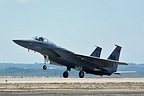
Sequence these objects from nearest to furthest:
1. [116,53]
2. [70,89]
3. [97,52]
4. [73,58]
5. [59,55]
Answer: [70,89], [59,55], [73,58], [97,52], [116,53]

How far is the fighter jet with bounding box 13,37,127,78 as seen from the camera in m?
57.3

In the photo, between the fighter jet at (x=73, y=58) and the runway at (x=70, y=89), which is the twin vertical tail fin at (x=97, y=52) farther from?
the runway at (x=70, y=89)

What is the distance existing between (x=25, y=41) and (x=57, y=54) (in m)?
4.92

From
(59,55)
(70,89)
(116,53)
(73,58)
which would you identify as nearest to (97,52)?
(116,53)

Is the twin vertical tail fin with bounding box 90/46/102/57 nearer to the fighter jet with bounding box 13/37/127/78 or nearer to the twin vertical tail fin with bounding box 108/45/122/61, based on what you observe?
the fighter jet with bounding box 13/37/127/78

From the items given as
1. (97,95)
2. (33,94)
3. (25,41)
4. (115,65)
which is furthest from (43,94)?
→ (115,65)

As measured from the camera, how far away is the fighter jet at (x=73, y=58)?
188 feet

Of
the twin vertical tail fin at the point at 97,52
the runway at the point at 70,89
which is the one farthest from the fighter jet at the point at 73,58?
the runway at the point at 70,89

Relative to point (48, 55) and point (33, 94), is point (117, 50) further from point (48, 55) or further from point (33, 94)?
point (33, 94)

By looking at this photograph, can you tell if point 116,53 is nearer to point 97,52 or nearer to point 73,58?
point 97,52

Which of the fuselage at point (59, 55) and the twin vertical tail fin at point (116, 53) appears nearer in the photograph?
the fuselage at point (59, 55)

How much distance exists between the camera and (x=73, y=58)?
62750 mm

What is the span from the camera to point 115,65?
218 ft

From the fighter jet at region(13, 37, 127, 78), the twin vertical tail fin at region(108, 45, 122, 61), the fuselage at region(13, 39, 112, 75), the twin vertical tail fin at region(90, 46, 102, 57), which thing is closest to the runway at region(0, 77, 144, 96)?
the fighter jet at region(13, 37, 127, 78)
